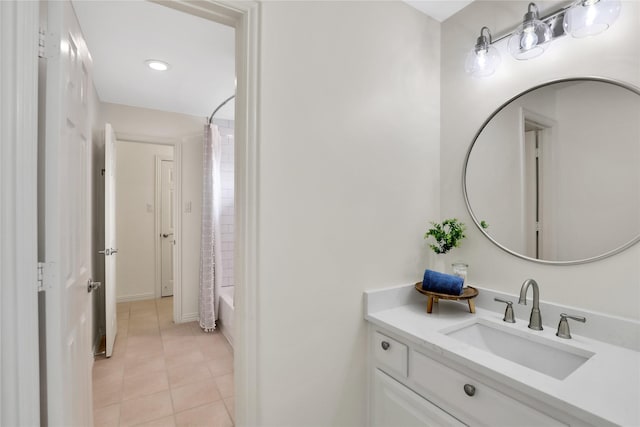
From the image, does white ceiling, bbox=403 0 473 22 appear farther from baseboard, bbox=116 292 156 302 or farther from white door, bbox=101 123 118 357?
baseboard, bbox=116 292 156 302

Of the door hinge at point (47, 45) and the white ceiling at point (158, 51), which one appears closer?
the door hinge at point (47, 45)

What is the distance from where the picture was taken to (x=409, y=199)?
5.58 feet

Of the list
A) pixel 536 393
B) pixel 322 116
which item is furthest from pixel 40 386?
pixel 536 393

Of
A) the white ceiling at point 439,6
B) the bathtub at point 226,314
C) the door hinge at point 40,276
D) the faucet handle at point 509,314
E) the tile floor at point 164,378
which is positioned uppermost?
the white ceiling at point 439,6

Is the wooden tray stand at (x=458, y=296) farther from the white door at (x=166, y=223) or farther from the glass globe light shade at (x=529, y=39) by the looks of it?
the white door at (x=166, y=223)

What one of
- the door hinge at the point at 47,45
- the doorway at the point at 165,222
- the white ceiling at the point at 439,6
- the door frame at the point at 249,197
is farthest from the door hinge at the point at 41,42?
the doorway at the point at 165,222

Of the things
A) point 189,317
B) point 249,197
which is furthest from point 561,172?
point 189,317

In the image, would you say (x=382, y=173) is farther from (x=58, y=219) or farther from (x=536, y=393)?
(x=58, y=219)

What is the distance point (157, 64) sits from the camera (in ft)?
7.70

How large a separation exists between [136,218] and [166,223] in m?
0.39

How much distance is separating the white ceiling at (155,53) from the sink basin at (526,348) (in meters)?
2.23

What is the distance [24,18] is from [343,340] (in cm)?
162

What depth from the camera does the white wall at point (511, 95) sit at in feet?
3.86

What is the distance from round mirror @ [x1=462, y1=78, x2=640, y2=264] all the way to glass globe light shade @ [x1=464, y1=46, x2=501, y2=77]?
203mm
